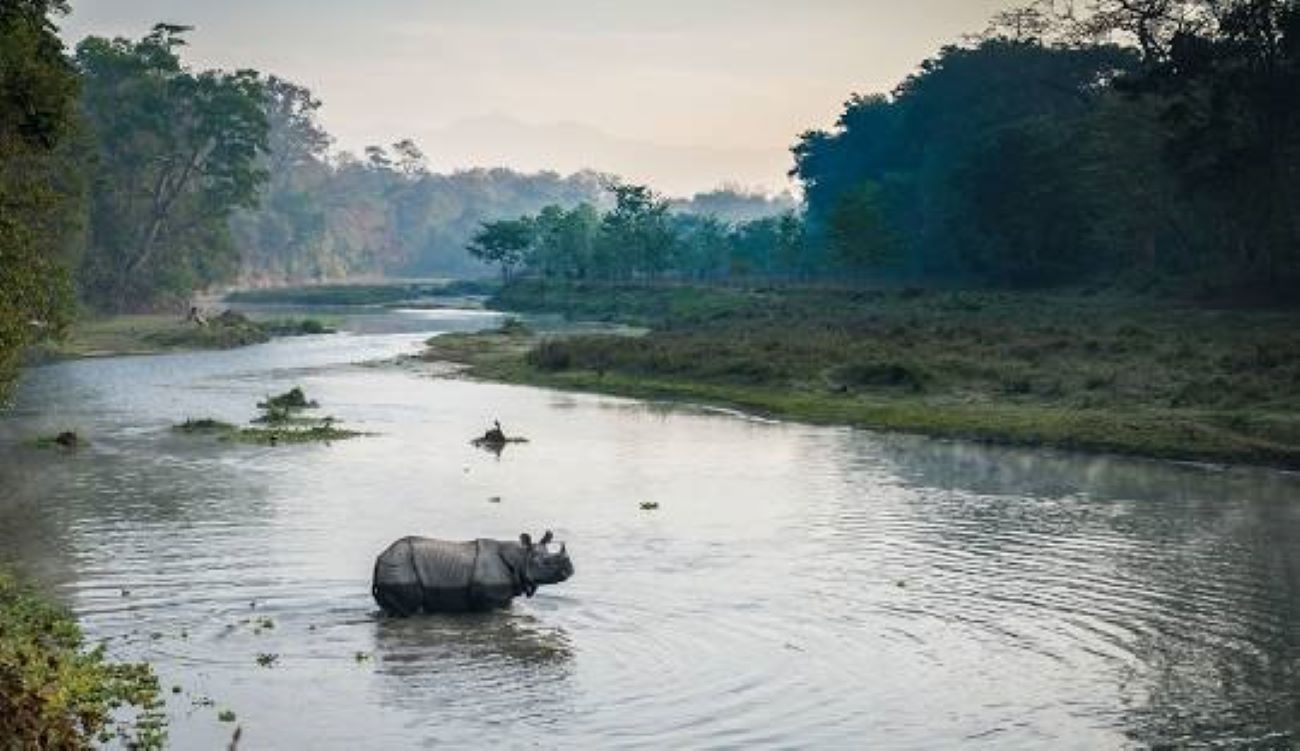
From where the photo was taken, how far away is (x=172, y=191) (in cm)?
16950

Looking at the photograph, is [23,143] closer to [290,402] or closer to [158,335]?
[290,402]

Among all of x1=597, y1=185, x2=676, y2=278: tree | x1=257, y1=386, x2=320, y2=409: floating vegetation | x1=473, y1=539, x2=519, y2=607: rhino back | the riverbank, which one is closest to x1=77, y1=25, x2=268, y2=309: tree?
the riverbank

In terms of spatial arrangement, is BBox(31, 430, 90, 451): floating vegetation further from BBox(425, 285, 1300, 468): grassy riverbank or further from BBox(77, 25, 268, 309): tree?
BBox(77, 25, 268, 309): tree

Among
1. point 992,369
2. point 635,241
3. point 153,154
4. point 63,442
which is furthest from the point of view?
point 635,241

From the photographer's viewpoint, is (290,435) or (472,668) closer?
(472,668)

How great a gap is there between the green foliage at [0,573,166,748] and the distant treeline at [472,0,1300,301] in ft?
267

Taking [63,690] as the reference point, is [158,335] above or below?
above

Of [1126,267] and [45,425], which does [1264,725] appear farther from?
[1126,267]

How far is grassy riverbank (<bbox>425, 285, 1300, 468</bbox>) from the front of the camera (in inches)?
2429

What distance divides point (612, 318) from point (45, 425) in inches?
3890

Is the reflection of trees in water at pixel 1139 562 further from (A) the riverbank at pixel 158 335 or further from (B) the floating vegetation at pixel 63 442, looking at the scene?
(A) the riverbank at pixel 158 335

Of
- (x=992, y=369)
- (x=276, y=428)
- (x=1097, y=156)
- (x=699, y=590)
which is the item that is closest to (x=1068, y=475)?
(x=992, y=369)

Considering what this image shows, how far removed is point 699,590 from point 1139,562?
483 inches

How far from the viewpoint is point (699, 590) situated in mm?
34750
